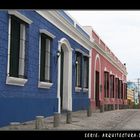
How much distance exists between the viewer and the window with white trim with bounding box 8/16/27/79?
45.3 ft

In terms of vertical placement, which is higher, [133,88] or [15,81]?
[133,88]

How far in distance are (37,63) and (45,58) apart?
136cm

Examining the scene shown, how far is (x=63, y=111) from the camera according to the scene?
21.4m

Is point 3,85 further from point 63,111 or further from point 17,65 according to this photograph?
point 63,111

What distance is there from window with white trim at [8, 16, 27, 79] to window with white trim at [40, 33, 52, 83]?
7.47 feet

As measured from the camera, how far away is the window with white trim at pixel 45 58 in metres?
17.1

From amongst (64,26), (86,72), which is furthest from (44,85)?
(86,72)

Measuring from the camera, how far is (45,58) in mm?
17625

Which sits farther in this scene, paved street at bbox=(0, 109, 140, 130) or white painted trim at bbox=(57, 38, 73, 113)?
white painted trim at bbox=(57, 38, 73, 113)

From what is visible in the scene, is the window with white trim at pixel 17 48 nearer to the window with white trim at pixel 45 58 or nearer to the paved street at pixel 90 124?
the paved street at pixel 90 124

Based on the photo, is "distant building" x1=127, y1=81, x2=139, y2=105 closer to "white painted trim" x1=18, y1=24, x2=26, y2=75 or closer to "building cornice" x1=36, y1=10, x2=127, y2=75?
"building cornice" x1=36, y1=10, x2=127, y2=75

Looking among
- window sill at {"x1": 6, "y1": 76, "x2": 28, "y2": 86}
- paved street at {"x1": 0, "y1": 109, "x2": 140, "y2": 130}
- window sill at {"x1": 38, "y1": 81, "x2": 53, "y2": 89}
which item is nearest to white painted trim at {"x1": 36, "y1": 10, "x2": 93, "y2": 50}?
window sill at {"x1": 38, "y1": 81, "x2": 53, "y2": 89}

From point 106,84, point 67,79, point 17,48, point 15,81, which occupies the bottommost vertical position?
point 15,81

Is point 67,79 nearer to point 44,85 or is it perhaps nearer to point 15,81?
point 44,85
